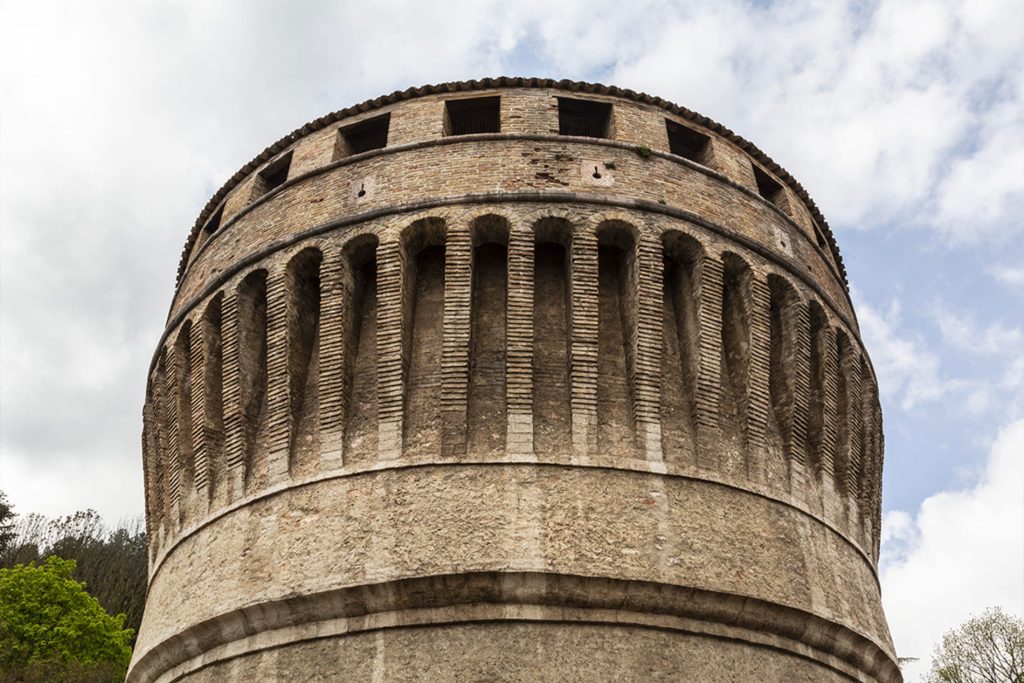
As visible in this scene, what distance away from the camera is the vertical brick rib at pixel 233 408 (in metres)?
8.71

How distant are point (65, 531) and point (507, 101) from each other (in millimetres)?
32702

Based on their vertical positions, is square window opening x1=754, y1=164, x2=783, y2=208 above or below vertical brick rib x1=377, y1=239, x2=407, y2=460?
above

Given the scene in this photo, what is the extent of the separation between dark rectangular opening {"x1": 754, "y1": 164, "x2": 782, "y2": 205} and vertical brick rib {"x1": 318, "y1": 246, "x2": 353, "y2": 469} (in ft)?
17.4

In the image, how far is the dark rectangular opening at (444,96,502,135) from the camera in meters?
10.7

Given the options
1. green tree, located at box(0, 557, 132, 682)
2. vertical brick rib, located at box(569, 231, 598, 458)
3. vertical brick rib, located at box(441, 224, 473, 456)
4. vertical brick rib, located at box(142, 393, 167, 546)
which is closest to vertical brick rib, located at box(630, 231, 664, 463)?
vertical brick rib, located at box(569, 231, 598, 458)

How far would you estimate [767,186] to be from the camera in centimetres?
1164

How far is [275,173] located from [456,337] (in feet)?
14.6

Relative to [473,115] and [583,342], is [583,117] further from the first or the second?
[583,342]

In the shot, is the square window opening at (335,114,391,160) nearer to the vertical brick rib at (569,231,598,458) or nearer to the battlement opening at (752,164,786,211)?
the vertical brick rib at (569,231,598,458)

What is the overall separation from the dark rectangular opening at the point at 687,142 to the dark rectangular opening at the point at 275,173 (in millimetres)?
4490

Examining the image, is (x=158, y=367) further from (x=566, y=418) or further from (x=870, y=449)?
(x=870, y=449)

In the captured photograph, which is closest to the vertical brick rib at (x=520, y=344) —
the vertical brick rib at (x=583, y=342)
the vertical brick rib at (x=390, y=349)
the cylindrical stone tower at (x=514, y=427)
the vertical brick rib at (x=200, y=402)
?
the cylindrical stone tower at (x=514, y=427)

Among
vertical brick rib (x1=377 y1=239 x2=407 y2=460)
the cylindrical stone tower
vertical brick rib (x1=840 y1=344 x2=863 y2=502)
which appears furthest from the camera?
vertical brick rib (x1=840 y1=344 x2=863 y2=502)

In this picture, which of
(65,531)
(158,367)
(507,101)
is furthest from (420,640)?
(65,531)
